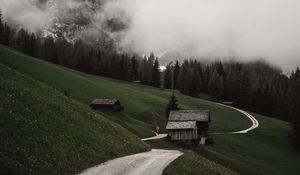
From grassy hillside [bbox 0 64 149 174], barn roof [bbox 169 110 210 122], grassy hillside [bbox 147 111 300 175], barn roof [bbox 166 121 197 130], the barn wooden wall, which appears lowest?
grassy hillside [bbox 147 111 300 175]

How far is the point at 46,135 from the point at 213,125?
8105 cm

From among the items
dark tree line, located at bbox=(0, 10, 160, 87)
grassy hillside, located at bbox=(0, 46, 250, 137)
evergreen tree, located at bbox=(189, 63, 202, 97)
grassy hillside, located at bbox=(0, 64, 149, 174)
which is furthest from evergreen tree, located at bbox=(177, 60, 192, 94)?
grassy hillside, located at bbox=(0, 64, 149, 174)

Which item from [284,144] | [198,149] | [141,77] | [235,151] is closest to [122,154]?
[198,149]

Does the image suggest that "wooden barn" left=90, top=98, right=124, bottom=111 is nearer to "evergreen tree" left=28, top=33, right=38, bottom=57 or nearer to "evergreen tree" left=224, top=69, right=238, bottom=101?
"evergreen tree" left=28, top=33, right=38, bottom=57

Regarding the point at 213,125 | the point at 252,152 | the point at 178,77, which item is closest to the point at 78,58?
the point at 178,77

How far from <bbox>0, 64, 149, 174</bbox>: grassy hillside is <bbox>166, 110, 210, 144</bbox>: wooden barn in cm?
3366

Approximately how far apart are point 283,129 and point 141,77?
309 ft

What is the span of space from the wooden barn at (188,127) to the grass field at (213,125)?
12.9 ft

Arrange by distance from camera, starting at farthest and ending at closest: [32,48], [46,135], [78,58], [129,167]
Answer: [78,58], [32,48], [129,167], [46,135]

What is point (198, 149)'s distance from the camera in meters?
70.7

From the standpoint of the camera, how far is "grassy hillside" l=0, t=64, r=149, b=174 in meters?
23.4

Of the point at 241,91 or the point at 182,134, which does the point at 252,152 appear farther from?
the point at 241,91

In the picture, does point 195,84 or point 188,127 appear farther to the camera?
point 195,84

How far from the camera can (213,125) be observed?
105812 millimetres
